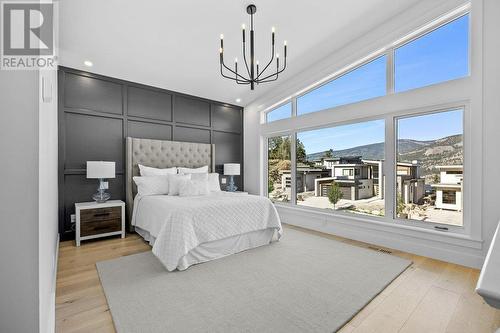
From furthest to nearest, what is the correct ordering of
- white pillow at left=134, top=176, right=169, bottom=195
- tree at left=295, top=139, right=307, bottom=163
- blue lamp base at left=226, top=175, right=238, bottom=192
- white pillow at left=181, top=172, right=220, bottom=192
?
blue lamp base at left=226, top=175, right=238, bottom=192 < tree at left=295, top=139, right=307, bottom=163 < white pillow at left=181, top=172, right=220, bottom=192 < white pillow at left=134, top=176, right=169, bottom=195

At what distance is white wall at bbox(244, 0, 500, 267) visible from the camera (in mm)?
2506

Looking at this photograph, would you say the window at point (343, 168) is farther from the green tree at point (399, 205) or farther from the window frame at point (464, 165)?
the window frame at point (464, 165)

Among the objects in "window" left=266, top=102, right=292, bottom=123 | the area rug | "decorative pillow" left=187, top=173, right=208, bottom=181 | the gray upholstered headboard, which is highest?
"window" left=266, top=102, right=292, bottom=123

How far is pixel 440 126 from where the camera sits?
3.01 m

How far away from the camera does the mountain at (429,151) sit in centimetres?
289

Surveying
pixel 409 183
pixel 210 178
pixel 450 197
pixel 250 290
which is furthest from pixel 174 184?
pixel 450 197

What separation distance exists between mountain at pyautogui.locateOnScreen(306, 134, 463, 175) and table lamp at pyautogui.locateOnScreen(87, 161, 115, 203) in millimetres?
4081

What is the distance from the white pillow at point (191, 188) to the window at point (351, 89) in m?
2.50

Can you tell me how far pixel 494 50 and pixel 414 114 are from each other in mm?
949

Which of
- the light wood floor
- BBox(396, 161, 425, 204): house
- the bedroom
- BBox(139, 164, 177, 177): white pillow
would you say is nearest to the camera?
the bedroom

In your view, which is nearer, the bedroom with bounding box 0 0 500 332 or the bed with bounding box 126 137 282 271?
the bedroom with bounding box 0 0 500 332

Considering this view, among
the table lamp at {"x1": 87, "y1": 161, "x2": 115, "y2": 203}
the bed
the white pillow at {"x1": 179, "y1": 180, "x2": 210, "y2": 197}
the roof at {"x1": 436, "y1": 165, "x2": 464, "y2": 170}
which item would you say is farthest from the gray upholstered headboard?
the roof at {"x1": 436, "y1": 165, "x2": 464, "y2": 170}


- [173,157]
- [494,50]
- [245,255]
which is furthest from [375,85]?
[173,157]

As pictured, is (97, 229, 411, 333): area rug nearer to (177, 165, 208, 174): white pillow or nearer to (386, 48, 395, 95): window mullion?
(177, 165, 208, 174): white pillow
